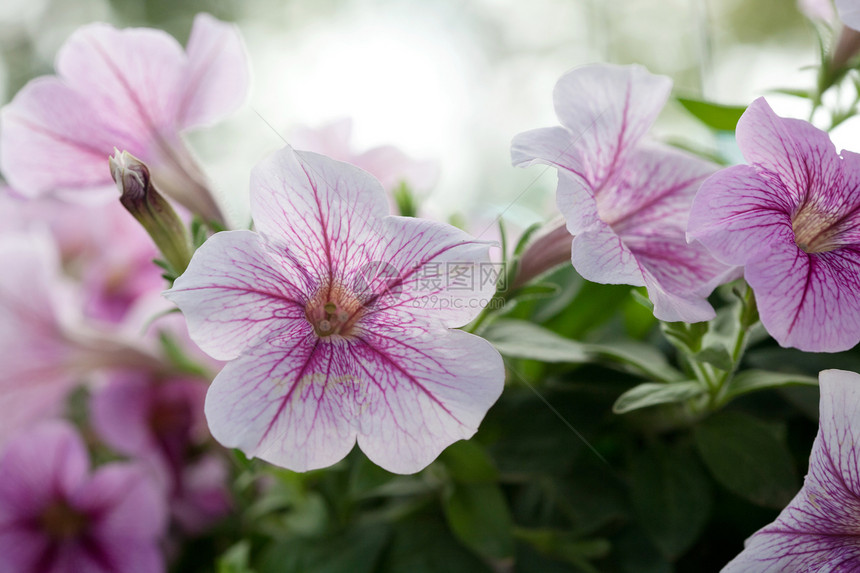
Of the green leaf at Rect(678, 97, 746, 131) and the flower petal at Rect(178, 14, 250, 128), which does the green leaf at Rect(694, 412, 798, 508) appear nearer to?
the green leaf at Rect(678, 97, 746, 131)

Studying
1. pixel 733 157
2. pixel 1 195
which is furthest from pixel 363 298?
pixel 1 195

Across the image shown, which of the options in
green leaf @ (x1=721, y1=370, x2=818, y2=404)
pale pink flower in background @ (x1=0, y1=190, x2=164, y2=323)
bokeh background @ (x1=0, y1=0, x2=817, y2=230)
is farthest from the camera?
bokeh background @ (x1=0, y1=0, x2=817, y2=230)

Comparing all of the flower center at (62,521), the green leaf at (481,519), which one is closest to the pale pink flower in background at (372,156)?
the green leaf at (481,519)

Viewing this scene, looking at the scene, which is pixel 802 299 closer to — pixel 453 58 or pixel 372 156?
pixel 372 156

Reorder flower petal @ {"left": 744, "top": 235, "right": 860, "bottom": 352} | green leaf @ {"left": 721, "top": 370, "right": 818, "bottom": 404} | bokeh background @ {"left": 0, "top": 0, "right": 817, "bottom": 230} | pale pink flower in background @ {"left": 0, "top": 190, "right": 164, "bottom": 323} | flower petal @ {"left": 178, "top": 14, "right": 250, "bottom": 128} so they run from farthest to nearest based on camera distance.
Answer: bokeh background @ {"left": 0, "top": 0, "right": 817, "bottom": 230}
pale pink flower in background @ {"left": 0, "top": 190, "right": 164, "bottom": 323}
flower petal @ {"left": 178, "top": 14, "right": 250, "bottom": 128}
green leaf @ {"left": 721, "top": 370, "right": 818, "bottom": 404}
flower petal @ {"left": 744, "top": 235, "right": 860, "bottom": 352}

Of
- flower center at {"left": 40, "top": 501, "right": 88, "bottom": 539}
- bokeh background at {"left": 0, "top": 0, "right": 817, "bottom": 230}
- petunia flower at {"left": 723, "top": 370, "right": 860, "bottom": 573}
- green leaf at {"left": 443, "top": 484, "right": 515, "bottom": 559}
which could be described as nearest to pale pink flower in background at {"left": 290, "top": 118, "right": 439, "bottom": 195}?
bokeh background at {"left": 0, "top": 0, "right": 817, "bottom": 230}

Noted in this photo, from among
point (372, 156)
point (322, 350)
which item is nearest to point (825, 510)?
point (322, 350)

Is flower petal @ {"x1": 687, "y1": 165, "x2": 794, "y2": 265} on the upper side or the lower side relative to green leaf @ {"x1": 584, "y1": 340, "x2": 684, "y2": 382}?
upper
